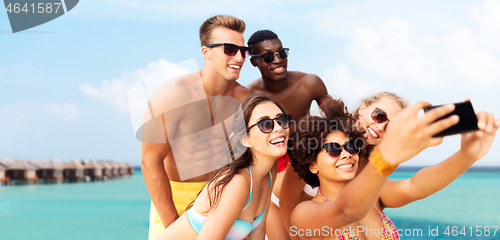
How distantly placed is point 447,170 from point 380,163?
1.21 meters

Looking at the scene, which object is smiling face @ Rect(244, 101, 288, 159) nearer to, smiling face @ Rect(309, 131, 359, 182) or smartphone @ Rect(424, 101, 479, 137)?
smiling face @ Rect(309, 131, 359, 182)

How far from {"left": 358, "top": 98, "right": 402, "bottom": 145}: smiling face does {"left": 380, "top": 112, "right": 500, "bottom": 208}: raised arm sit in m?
0.43

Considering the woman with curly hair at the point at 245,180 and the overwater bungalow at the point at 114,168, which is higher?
the woman with curly hair at the point at 245,180

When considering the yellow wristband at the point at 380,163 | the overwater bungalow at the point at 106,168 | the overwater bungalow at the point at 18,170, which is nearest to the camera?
the yellow wristband at the point at 380,163

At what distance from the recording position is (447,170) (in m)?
2.77

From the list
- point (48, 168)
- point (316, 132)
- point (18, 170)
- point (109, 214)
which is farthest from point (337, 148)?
point (48, 168)

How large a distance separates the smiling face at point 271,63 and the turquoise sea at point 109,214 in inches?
606

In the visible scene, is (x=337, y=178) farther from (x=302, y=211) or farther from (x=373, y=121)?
(x=373, y=121)

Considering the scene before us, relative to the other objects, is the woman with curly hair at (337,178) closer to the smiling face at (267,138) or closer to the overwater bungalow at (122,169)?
the smiling face at (267,138)

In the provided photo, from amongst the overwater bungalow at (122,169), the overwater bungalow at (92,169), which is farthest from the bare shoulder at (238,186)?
the overwater bungalow at (122,169)

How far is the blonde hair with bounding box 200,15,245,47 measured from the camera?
14.9 ft

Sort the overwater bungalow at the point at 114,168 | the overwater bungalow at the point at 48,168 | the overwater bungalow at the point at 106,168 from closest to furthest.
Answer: the overwater bungalow at the point at 48,168 → the overwater bungalow at the point at 106,168 → the overwater bungalow at the point at 114,168

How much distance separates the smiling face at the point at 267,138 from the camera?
3102 millimetres

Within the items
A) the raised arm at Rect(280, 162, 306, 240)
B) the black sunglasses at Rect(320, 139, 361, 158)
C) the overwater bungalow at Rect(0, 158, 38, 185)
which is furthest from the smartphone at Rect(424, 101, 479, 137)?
the overwater bungalow at Rect(0, 158, 38, 185)
